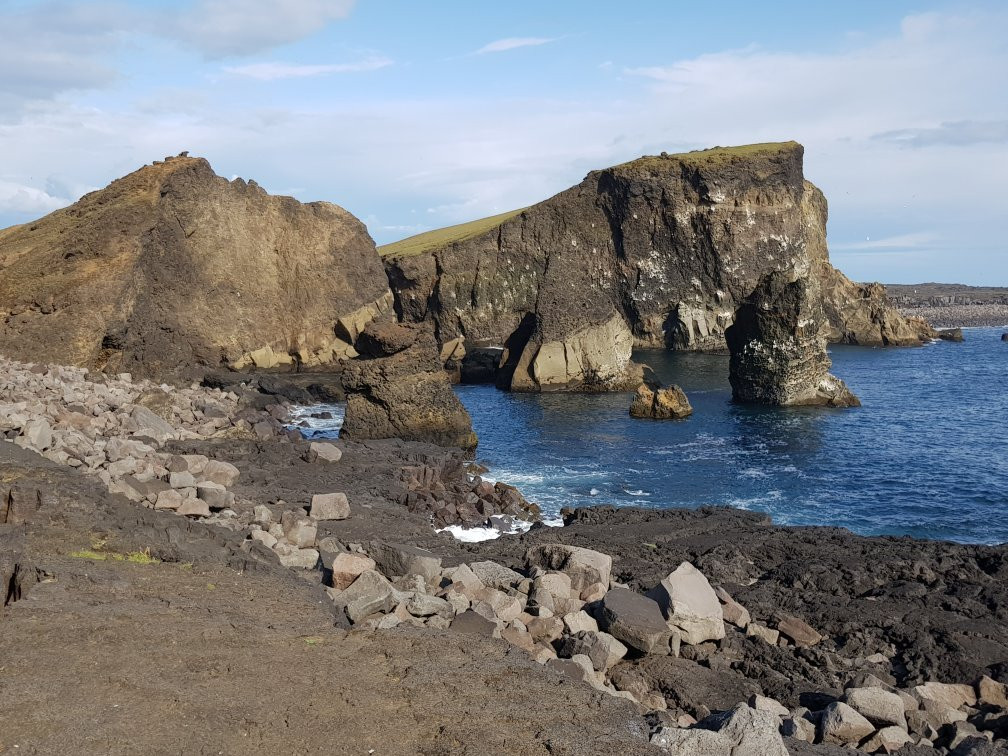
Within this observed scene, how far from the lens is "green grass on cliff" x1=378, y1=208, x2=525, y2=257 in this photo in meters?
110

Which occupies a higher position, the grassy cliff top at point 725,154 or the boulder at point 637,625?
the grassy cliff top at point 725,154

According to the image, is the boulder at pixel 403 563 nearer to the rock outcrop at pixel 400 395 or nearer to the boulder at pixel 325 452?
the boulder at pixel 325 452

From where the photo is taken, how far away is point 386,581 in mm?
14117

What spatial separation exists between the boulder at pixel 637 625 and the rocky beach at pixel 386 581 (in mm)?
49

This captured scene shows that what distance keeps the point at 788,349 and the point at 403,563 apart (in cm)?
4062

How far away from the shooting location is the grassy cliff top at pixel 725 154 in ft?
308

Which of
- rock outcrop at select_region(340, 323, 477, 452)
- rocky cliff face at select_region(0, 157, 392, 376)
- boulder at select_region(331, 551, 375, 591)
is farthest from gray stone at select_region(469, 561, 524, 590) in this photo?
rocky cliff face at select_region(0, 157, 392, 376)

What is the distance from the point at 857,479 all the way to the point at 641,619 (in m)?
22.1

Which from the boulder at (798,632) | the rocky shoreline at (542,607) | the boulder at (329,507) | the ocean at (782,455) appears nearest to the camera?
the rocky shoreline at (542,607)

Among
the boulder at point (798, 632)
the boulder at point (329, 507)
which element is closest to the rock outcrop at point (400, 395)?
the boulder at point (329, 507)

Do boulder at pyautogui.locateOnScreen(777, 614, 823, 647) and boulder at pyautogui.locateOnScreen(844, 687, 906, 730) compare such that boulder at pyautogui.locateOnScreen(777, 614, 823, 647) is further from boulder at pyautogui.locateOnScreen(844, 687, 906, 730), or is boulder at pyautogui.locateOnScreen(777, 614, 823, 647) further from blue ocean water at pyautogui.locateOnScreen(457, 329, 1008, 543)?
blue ocean water at pyautogui.locateOnScreen(457, 329, 1008, 543)

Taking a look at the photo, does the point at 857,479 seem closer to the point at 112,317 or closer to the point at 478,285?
the point at 112,317

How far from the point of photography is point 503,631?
43.9 ft

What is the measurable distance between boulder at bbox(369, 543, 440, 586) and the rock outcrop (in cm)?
2113
